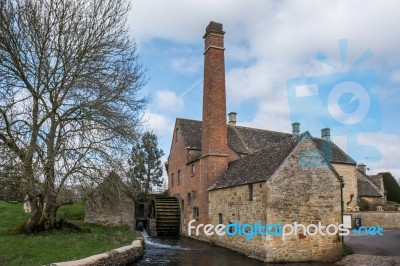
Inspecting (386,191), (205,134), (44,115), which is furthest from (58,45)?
(386,191)

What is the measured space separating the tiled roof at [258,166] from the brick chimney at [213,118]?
1.09 m

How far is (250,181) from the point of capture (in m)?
14.8

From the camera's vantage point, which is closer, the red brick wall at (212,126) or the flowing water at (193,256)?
the flowing water at (193,256)

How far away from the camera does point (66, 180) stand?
525 inches

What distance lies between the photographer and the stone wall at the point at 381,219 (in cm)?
2531

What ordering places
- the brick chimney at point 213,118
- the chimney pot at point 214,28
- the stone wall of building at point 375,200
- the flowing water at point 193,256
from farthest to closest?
the stone wall of building at point 375,200
the chimney pot at point 214,28
the brick chimney at point 213,118
the flowing water at point 193,256

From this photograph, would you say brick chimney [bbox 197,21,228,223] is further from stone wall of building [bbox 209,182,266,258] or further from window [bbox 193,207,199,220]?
stone wall of building [bbox 209,182,266,258]

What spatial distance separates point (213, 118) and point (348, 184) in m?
15.0

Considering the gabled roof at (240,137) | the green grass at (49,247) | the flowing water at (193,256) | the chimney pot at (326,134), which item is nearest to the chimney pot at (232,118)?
the gabled roof at (240,137)

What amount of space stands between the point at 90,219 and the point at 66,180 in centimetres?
1090

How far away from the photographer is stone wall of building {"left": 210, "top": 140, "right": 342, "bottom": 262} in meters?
13.4

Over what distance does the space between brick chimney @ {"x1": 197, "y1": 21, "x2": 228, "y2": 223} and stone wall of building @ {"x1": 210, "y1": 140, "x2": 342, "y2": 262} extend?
17.8 ft

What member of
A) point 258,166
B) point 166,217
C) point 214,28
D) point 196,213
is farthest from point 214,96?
point 166,217

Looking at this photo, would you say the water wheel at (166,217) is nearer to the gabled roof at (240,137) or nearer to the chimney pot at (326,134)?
the gabled roof at (240,137)
